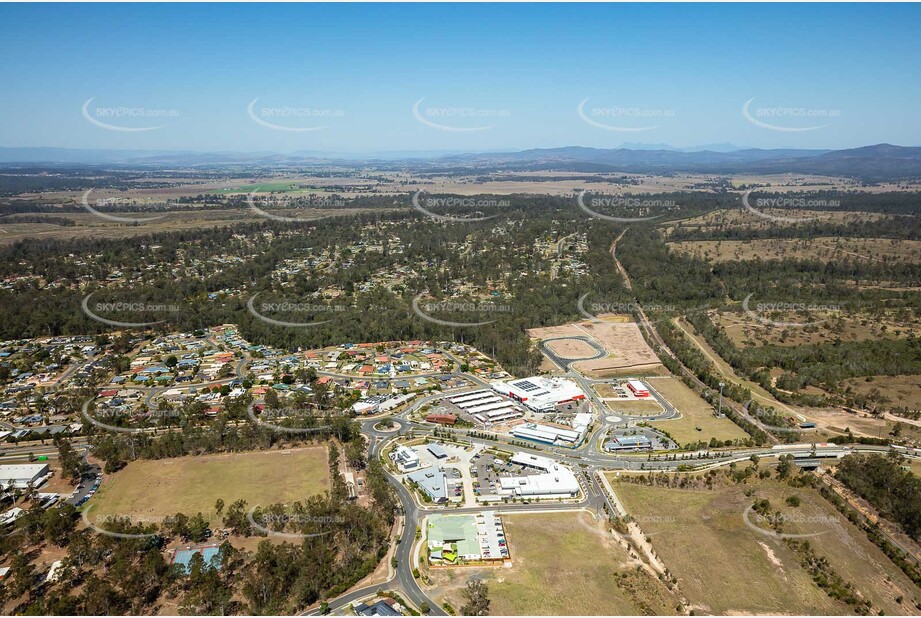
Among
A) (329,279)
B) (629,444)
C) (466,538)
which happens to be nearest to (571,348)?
(629,444)

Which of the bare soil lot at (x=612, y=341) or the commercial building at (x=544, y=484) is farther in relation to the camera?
the bare soil lot at (x=612, y=341)

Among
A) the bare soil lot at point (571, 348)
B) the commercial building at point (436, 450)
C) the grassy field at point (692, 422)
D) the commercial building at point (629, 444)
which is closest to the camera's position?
the commercial building at point (436, 450)

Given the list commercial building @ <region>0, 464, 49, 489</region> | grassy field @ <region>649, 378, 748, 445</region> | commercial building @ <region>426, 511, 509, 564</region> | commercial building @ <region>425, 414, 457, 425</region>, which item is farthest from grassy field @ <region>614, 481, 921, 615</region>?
commercial building @ <region>0, 464, 49, 489</region>

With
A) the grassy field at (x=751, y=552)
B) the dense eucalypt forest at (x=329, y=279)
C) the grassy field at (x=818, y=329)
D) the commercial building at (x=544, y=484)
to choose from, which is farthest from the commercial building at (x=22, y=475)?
the grassy field at (x=818, y=329)

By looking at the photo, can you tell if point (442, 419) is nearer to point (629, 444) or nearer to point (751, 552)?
point (629, 444)

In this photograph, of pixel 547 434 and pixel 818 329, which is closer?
pixel 547 434

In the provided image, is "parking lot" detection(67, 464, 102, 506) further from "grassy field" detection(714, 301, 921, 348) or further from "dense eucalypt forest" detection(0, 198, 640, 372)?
"grassy field" detection(714, 301, 921, 348)

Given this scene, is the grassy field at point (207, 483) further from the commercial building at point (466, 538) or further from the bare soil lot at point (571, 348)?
the bare soil lot at point (571, 348)
